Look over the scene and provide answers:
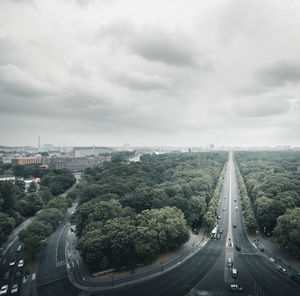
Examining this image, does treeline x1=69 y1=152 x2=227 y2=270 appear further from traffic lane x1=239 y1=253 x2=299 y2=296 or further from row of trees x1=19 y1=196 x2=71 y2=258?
traffic lane x1=239 y1=253 x2=299 y2=296

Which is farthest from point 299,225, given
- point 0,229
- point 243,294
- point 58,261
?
point 0,229

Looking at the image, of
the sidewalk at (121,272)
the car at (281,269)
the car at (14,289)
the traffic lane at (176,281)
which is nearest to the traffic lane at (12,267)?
the car at (14,289)

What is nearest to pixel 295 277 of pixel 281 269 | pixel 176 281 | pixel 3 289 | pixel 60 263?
pixel 281 269

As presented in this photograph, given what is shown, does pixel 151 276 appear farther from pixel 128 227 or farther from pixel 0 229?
pixel 0 229

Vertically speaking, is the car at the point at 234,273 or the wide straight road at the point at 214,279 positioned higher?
the car at the point at 234,273

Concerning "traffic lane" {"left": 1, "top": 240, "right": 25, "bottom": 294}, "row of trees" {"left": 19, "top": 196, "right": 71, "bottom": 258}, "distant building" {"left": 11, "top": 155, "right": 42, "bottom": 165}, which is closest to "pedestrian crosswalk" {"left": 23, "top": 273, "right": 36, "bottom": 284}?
"traffic lane" {"left": 1, "top": 240, "right": 25, "bottom": 294}

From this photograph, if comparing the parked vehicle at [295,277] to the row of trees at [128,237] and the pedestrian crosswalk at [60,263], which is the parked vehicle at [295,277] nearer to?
the row of trees at [128,237]

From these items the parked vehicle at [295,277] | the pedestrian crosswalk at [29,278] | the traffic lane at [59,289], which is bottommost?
the pedestrian crosswalk at [29,278]
